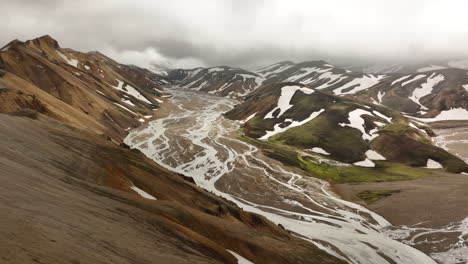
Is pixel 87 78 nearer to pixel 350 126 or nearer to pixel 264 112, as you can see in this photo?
pixel 264 112

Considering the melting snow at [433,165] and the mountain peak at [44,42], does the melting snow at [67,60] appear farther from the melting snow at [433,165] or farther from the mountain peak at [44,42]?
the melting snow at [433,165]

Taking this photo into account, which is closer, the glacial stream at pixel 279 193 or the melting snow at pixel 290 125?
the glacial stream at pixel 279 193

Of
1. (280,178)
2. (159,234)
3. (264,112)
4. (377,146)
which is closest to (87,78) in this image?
(264,112)

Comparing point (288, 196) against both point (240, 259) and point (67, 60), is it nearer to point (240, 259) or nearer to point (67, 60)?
point (240, 259)

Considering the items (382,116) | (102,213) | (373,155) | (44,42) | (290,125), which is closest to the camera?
(102,213)

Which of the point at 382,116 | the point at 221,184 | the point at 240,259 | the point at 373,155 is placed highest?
the point at 382,116

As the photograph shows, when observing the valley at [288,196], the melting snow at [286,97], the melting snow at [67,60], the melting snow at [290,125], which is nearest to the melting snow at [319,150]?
the valley at [288,196]

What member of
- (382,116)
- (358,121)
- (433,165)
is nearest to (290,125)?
(358,121)
